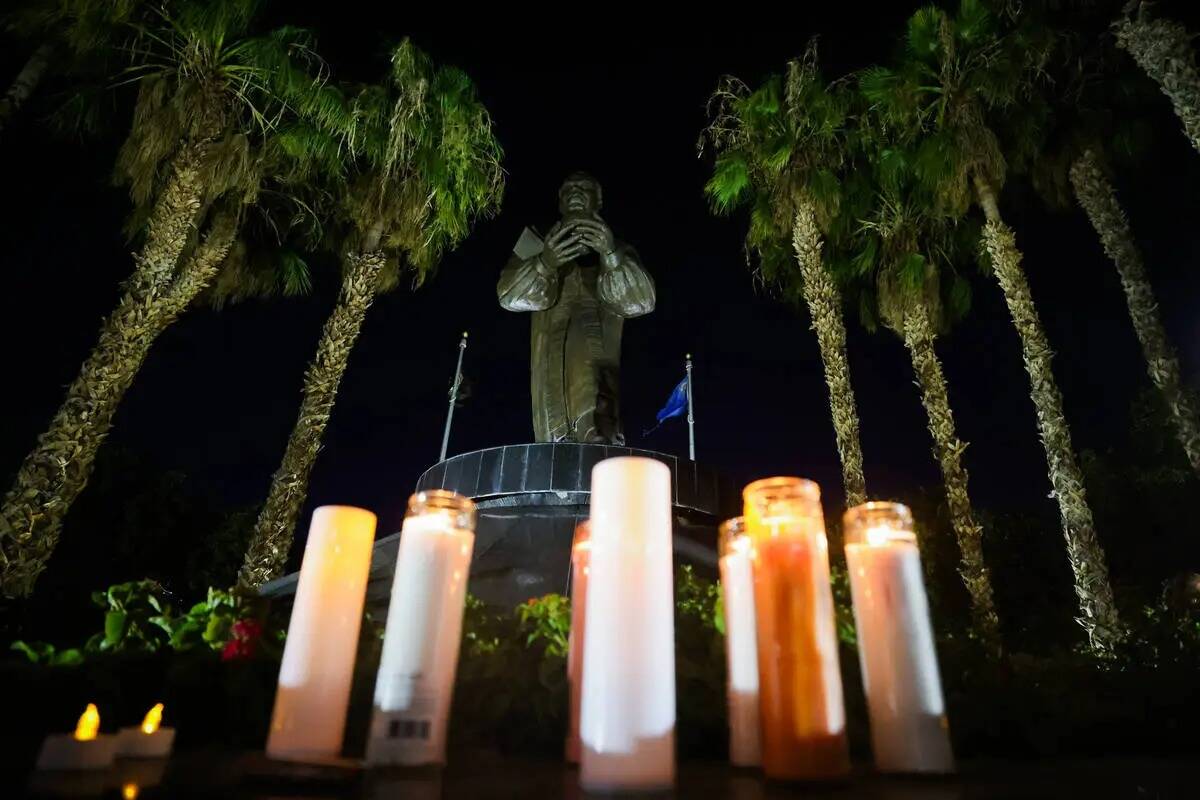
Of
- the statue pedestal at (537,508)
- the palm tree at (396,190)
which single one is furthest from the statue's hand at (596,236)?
the palm tree at (396,190)

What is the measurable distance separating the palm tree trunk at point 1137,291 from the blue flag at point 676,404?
23.3 feet

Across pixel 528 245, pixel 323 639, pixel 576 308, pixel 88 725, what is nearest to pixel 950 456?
pixel 576 308

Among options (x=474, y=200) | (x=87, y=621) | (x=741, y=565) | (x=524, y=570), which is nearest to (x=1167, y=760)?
(x=741, y=565)

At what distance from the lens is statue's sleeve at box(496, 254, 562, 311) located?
8492 millimetres

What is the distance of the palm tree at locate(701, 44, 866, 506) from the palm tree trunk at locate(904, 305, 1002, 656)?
3.99ft

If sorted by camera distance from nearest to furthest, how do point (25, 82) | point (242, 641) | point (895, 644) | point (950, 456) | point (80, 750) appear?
point (80, 750), point (895, 644), point (242, 641), point (25, 82), point (950, 456)

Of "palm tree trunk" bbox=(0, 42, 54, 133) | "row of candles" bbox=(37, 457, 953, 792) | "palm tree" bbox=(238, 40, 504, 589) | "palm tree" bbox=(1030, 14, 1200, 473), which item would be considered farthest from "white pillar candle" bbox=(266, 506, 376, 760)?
"palm tree" bbox=(1030, 14, 1200, 473)

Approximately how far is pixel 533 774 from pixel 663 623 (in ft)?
2.47

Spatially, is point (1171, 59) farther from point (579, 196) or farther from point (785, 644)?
point (785, 644)

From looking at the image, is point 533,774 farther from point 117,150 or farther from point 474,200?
point 117,150

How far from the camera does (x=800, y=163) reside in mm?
10781

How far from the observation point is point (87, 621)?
174 inches

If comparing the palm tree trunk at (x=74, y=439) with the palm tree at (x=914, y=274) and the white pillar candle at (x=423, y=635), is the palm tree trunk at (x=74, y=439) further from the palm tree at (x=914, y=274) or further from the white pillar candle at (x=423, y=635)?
the palm tree at (x=914, y=274)

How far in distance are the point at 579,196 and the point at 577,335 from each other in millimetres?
1791
